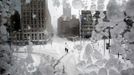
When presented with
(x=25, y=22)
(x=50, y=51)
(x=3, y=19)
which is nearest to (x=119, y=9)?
(x=50, y=51)

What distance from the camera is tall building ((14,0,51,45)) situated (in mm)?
1895

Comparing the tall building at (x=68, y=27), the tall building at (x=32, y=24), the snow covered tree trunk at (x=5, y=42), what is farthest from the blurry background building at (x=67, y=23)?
the snow covered tree trunk at (x=5, y=42)

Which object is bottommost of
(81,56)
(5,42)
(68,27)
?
(81,56)

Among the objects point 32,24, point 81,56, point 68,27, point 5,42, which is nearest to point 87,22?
point 68,27

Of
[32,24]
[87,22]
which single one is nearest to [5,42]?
[32,24]

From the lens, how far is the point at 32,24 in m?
1.91

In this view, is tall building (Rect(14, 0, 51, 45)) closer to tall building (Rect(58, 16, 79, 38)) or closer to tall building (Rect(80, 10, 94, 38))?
tall building (Rect(58, 16, 79, 38))

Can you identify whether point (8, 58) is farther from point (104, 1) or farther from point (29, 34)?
point (104, 1)

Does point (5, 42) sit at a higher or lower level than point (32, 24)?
lower

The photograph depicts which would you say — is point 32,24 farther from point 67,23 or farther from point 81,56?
point 81,56

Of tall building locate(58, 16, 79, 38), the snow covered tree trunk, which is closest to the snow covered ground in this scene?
tall building locate(58, 16, 79, 38)

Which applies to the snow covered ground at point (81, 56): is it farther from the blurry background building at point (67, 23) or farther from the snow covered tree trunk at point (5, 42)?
the snow covered tree trunk at point (5, 42)

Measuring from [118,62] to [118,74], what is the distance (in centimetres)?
9

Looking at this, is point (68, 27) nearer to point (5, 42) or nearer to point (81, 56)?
point (81, 56)
